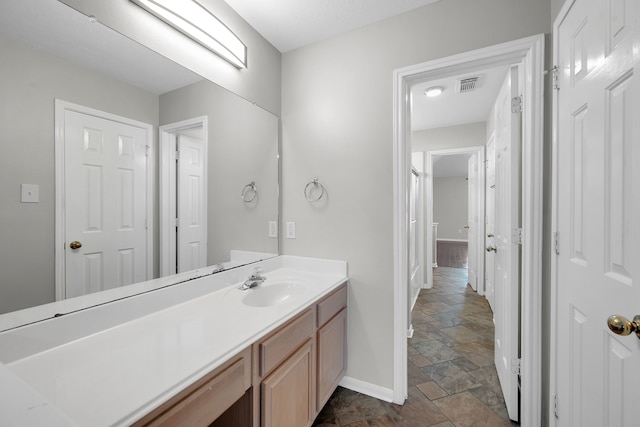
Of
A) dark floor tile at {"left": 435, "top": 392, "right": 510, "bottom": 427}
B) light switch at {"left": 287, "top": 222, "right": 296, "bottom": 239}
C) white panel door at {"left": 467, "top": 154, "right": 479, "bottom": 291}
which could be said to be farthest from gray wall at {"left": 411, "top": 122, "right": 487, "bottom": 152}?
dark floor tile at {"left": 435, "top": 392, "right": 510, "bottom": 427}

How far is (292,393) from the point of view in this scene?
1214 millimetres

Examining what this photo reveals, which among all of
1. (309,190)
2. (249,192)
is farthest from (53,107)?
(309,190)

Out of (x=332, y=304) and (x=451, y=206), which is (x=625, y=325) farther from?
(x=451, y=206)

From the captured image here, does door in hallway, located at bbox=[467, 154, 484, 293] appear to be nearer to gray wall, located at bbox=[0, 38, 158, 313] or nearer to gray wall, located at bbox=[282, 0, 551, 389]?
gray wall, located at bbox=[282, 0, 551, 389]

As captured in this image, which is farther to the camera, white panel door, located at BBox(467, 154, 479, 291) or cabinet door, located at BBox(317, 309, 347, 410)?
white panel door, located at BBox(467, 154, 479, 291)

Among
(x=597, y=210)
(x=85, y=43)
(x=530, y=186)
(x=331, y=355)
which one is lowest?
(x=331, y=355)

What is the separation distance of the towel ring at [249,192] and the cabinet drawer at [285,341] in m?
0.89

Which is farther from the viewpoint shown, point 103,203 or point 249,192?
point 249,192

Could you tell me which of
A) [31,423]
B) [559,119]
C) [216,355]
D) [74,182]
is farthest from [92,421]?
[559,119]

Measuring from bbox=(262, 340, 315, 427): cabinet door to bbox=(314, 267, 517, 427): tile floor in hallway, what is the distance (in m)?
0.36

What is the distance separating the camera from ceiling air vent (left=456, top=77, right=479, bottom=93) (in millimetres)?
2471

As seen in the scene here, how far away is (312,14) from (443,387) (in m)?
2.63

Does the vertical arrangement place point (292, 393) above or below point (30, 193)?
below

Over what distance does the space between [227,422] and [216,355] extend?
450 millimetres
